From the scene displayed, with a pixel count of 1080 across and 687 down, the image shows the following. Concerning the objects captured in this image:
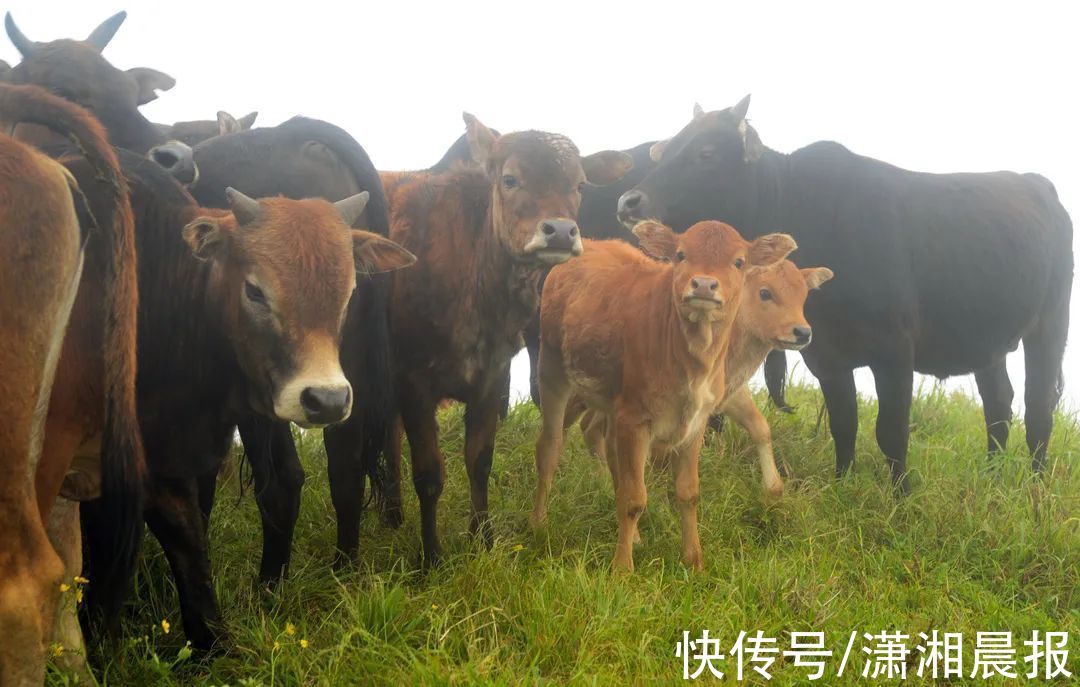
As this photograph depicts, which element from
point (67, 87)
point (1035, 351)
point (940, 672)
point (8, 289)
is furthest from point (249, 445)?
point (1035, 351)

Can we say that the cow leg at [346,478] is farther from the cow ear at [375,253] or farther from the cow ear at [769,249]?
the cow ear at [769,249]

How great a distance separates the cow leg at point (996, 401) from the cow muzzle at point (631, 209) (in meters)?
3.17

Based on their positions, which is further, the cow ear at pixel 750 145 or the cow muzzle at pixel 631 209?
the cow ear at pixel 750 145

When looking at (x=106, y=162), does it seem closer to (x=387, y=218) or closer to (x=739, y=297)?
(x=387, y=218)

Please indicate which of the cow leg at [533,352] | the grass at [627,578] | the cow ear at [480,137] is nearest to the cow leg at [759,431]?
the grass at [627,578]

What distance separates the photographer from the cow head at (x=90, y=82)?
6094 millimetres

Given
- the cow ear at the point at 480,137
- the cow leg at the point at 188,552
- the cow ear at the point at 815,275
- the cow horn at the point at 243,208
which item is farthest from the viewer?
the cow ear at the point at 815,275

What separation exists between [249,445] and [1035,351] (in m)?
6.21

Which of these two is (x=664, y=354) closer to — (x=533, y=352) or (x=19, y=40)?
(x=533, y=352)

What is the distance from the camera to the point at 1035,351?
852 centimetres

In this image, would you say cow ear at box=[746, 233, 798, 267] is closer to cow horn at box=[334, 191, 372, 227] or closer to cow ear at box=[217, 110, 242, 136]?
cow horn at box=[334, 191, 372, 227]

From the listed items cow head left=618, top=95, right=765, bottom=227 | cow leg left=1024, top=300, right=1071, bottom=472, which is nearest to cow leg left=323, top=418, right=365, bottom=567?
cow head left=618, top=95, right=765, bottom=227

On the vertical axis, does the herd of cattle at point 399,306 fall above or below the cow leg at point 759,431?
above

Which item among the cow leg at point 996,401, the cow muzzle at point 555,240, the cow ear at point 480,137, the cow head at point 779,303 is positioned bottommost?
the cow leg at point 996,401
